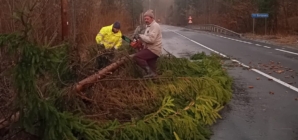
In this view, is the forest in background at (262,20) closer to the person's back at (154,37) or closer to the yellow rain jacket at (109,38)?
the yellow rain jacket at (109,38)

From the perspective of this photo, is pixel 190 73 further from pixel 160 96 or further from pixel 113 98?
pixel 113 98

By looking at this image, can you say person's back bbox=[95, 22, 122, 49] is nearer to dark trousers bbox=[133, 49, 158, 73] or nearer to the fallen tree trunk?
dark trousers bbox=[133, 49, 158, 73]

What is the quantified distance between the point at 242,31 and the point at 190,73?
42.4 meters

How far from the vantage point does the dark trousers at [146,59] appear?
8.37 m

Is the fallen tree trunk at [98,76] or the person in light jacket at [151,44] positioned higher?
the person in light jacket at [151,44]

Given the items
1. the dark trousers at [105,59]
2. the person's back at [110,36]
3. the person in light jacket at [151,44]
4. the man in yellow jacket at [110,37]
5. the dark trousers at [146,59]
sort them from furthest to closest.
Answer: the person's back at [110,36] < the man in yellow jacket at [110,37] < the person in light jacket at [151,44] < the dark trousers at [146,59] < the dark trousers at [105,59]

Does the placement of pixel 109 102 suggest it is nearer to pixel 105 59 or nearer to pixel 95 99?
pixel 95 99

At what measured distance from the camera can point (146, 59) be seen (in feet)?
28.6

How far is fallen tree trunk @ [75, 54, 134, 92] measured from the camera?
6.66m

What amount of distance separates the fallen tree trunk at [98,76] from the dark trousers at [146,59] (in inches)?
18.4

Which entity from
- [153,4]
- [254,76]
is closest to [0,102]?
[254,76]

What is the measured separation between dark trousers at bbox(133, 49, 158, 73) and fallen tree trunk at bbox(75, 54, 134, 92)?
0.47 metres

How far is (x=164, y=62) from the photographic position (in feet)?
30.1

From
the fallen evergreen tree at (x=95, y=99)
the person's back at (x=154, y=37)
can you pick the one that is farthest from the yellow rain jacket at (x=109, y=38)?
the fallen evergreen tree at (x=95, y=99)
